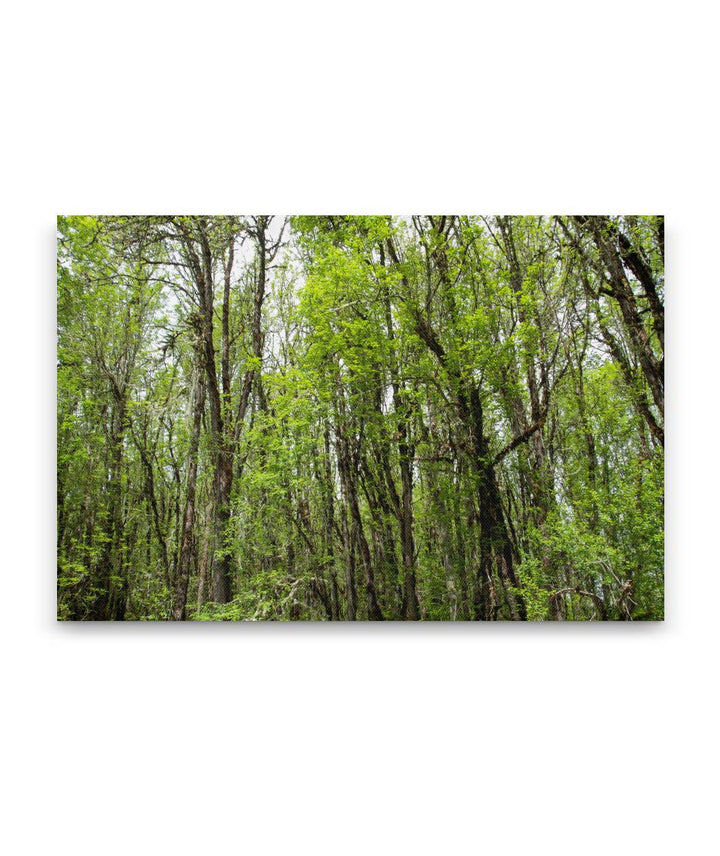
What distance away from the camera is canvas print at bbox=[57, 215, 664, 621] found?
9.68 ft

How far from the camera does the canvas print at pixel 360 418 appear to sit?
2951 mm

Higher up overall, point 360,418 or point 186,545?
point 360,418

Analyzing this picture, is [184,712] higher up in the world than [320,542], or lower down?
lower down

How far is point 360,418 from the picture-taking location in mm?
3062

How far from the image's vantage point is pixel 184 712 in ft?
9.70
